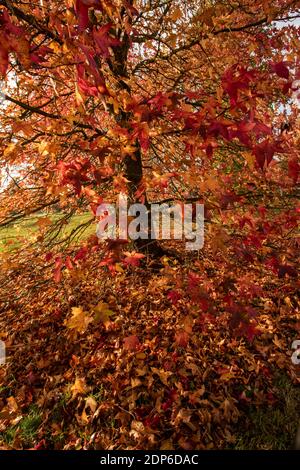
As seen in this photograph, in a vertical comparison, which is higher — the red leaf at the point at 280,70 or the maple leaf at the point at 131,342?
the red leaf at the point at 280,70

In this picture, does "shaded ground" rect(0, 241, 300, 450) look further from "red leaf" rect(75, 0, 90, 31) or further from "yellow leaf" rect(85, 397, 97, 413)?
"red leaf" rect(75, 0, 90, 31)

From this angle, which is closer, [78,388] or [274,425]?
[274,425]

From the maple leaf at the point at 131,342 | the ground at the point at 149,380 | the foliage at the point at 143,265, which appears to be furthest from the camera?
the maple leaf at the point at 131,342

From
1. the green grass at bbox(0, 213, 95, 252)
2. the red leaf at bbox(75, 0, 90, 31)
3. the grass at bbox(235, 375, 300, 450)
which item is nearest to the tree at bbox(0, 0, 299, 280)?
the red leaf at bbox(75, 0, 90, 31)

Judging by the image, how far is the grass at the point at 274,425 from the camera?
8.15 feet

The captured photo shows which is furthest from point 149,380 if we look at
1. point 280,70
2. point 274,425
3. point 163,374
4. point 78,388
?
point 280,70

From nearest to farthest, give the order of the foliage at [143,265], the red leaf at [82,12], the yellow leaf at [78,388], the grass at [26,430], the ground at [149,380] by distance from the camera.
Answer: the red leaf at [82,12] → the foliage at [143,265] → the ground at [149,380] → the grass at [26,430] → the yellow leaf at [78,388]

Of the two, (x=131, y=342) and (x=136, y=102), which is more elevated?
(x=136, y=102)

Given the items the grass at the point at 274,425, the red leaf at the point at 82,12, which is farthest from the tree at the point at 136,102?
the grass at the point at 274,425

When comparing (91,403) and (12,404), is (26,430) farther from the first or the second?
(91,403)

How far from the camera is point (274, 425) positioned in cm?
262

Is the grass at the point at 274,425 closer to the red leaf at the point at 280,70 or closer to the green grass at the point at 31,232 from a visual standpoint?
the green grass at the point at 31,232

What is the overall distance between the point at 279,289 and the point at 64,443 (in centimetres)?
326
